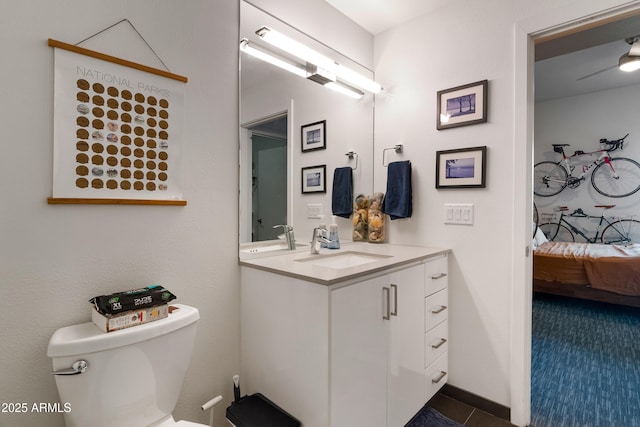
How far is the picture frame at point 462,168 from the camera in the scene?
181cm

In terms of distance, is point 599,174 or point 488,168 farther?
point 599,174

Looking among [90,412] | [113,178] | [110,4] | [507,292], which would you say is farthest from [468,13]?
[90,412]

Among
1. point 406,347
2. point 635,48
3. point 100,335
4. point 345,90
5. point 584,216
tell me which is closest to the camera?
point 100,335

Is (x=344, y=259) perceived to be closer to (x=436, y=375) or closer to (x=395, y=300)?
(x=395, y=300)

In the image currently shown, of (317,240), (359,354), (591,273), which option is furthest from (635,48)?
(359,354)

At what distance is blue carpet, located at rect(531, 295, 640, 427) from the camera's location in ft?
5.74

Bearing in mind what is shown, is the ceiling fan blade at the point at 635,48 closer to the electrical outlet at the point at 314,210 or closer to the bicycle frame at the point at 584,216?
the bicycle frame at the point at 584,216

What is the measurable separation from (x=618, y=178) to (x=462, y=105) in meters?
4.74

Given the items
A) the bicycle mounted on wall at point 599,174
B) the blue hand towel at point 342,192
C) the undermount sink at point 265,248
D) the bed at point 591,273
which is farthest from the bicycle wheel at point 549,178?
the undermount sink at point 265,248

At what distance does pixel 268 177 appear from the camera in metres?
1.74

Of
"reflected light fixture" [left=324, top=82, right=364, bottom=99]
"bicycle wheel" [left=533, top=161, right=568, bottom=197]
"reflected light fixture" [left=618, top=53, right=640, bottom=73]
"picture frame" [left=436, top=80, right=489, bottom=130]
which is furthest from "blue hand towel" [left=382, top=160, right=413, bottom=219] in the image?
"bicycle wheel" [left=533, top=161, right=568, bottom=197]

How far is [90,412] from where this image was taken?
929mm

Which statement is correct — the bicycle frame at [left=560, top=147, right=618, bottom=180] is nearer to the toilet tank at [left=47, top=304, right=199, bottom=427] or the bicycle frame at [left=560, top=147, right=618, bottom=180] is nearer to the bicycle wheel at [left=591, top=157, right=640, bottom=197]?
the bicycle wheel at [left=591, top=157, right=640, bottom=197]

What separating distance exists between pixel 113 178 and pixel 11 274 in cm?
41
